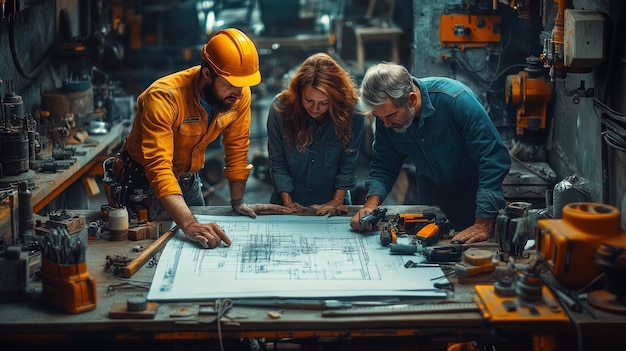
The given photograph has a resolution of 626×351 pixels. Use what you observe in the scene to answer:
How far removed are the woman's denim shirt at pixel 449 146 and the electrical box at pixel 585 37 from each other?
53 centimetres

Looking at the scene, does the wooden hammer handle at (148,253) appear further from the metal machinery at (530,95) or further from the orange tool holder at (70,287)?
the metal machinery at (530,95)

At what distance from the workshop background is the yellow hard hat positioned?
4.63ft

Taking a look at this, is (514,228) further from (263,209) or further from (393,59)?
(393,59)

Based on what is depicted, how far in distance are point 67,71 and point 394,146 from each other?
13.5ft

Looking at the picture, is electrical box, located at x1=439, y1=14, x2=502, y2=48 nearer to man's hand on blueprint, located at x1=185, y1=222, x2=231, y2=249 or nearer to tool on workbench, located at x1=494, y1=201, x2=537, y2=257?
tool on workbench, located at x1=494, y1=201, x2=537, y2=257

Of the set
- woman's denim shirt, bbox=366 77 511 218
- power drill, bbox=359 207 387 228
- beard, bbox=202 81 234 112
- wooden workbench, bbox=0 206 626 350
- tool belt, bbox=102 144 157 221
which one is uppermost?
beard, bbox=202 81 234 112

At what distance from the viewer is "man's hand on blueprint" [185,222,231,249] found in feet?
12.9

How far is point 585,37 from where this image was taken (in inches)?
156

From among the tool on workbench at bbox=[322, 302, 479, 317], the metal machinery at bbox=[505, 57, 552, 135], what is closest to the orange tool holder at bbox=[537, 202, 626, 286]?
the tool on workbench at bbox=[322, 302, 479, 317]

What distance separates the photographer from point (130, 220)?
4285 mm

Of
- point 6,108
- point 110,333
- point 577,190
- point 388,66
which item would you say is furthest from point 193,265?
point 6,108

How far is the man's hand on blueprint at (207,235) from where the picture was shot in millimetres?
3922

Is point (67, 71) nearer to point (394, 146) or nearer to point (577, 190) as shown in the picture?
point (394, 146)

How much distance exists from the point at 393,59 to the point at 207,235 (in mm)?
5705
